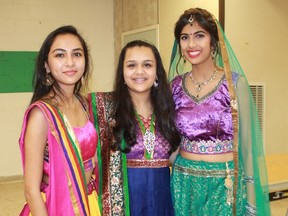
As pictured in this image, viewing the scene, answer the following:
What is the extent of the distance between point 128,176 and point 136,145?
0.16m

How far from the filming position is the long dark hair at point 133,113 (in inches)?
73.7

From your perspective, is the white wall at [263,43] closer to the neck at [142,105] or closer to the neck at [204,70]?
the neck at [204,70]

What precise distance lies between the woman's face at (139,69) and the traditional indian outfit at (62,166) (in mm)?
401

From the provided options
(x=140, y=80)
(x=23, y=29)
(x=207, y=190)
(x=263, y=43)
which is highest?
(x=23, y=29)

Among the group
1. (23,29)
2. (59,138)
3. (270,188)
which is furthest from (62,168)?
(23,29)

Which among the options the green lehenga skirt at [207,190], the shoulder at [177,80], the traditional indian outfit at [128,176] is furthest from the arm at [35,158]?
the shoulder at [177,80]

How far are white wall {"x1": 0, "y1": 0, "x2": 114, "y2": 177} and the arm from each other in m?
3.81

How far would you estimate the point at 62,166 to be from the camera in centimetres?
151

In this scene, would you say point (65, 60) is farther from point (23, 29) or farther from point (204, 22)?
point (23, 29)

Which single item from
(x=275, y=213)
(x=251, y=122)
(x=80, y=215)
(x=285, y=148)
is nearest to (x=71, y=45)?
(x=80, y=215)

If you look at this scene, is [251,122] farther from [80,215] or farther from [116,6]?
[116,6]

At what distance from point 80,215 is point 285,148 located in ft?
11.8

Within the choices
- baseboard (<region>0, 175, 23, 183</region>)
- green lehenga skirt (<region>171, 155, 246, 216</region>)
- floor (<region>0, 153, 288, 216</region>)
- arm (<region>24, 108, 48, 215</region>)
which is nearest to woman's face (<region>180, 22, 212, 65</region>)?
green lehenga skirt (<region>171, 155, 246, 216</region>)

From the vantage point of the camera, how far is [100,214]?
1.80 m
